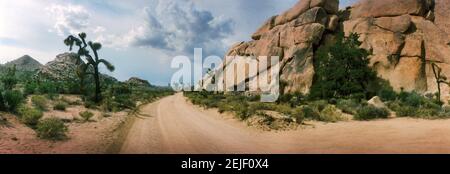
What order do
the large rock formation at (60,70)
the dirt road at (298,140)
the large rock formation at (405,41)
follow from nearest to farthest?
the dirt road at (298,140)
the large rock formation at (405,41)
the large rock formation at (60,70)

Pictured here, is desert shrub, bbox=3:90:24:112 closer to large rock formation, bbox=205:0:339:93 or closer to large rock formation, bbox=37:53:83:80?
large rock formation, bbox=205:0:339:93

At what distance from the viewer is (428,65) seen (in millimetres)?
37750

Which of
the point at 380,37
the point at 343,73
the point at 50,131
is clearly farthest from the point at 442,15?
the point at 50,131

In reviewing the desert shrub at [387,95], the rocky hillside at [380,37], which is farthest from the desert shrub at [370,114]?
the rocky hillside at [380,37]

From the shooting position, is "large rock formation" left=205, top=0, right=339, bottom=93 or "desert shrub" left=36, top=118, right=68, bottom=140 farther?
"large rock formation" left=205, top=0, right=339, bottom=93

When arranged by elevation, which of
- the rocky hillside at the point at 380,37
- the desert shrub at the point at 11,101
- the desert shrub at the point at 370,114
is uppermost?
the rocky hillside at the point at 380,37

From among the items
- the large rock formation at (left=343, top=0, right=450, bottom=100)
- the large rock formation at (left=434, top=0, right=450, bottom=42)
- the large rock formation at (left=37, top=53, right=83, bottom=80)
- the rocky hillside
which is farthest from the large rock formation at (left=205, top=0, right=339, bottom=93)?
the large rock formation at (left=37, top=53, right=83, bottom=80)

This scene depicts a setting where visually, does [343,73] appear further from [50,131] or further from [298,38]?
[50,131]

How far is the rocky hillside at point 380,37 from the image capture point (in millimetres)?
37969

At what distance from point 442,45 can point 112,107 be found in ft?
115

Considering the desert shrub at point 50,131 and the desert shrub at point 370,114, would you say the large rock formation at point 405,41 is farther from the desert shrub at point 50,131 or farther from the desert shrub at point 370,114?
the desert shrub at point 50,131

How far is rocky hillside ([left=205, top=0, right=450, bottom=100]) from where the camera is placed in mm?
37969
